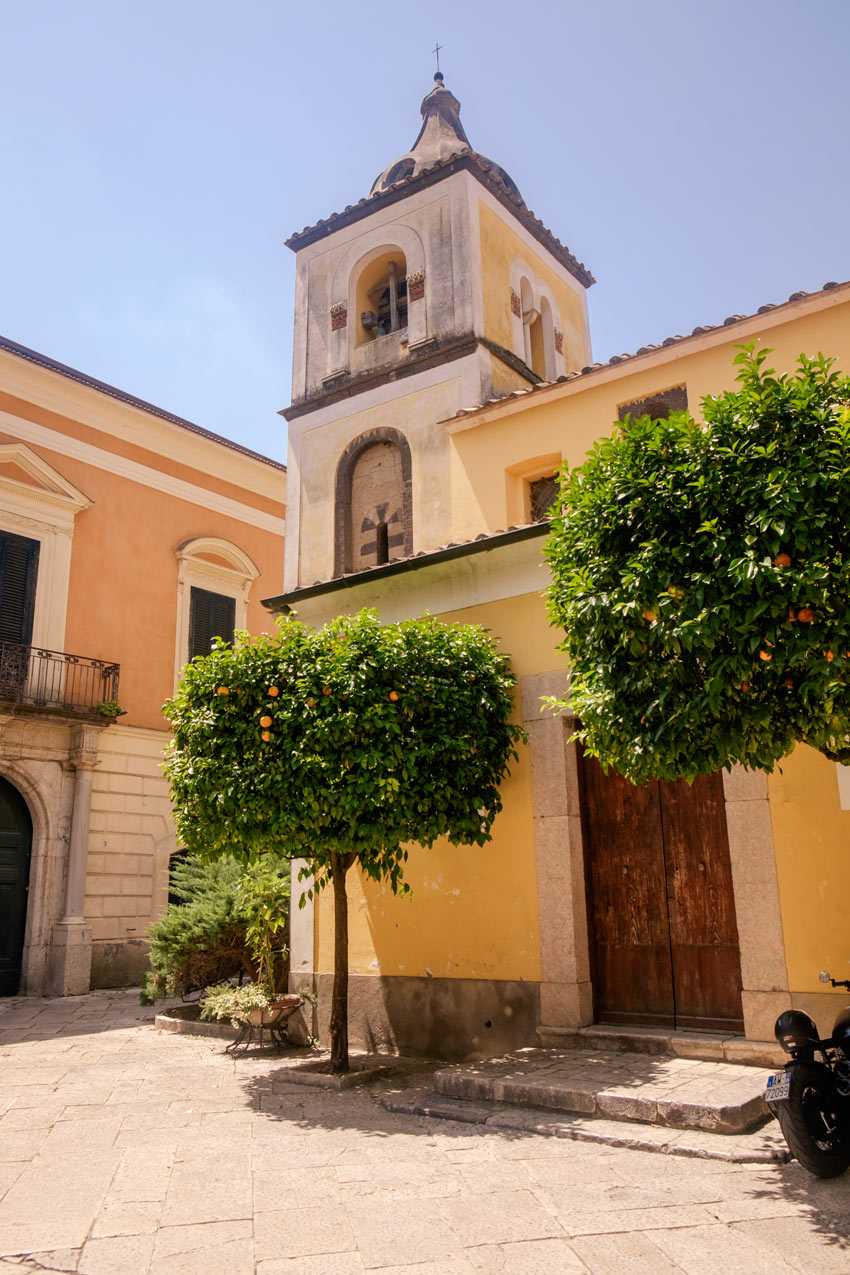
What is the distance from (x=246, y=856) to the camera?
7.77m

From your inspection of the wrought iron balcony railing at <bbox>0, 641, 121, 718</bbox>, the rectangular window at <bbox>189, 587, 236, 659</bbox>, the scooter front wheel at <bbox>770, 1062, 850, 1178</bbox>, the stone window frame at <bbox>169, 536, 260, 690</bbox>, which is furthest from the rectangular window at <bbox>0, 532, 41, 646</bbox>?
the scooter front wheel at <bbox>770, 1062, 850, 1178</bbox>

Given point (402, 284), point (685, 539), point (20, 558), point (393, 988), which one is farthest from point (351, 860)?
point (20, 558)

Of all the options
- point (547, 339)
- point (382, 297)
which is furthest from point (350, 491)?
point (547, 339)

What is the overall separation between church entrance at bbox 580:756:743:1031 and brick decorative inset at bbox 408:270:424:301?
735cm

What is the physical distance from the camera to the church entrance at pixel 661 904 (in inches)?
310

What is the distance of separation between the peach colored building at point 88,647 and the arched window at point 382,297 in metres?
5.93

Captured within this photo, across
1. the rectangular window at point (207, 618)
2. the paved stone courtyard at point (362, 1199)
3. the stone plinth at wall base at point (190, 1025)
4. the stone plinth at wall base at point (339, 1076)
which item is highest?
the rectangular window at point (207, 618)

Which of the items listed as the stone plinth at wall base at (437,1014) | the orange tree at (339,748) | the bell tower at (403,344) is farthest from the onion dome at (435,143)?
the stone plinth at wall base at (437,1014)

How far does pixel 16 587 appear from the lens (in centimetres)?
1574

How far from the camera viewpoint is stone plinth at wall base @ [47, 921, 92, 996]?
48.5 feet

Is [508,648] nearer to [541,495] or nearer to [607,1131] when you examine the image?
[541,495]

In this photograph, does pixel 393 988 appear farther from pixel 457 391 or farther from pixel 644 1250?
pixel 457 391

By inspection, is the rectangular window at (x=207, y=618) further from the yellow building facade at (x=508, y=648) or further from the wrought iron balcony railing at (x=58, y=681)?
the yellow building facade at (x=508, y=648)

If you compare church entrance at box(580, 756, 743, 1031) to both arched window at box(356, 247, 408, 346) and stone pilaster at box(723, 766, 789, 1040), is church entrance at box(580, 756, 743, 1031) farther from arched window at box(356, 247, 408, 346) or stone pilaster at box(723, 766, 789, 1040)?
arched window at box(356, 247, 408, 346)
